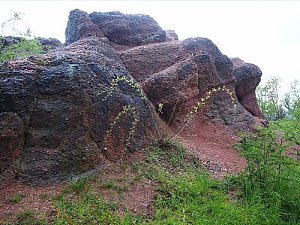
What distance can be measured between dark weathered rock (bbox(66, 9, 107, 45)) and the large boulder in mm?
2968

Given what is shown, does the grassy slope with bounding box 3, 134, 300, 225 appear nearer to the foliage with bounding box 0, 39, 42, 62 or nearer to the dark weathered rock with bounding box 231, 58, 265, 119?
the foliage with bounding box 0, 39, 42, 62

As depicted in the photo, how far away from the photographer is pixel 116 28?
1056cm

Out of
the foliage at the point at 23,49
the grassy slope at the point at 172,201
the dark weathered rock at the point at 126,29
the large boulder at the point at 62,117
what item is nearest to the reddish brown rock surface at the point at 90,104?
the large boulder at the point at 62,117

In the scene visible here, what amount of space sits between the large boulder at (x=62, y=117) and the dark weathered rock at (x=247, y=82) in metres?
5.75

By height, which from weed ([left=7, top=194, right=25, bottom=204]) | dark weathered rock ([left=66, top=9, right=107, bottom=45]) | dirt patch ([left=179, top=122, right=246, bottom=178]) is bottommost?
weed ([left=7, top=194, right=25, bottom=204])

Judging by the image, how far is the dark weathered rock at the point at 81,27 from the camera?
31.9 feet

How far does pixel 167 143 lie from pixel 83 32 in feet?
14.0

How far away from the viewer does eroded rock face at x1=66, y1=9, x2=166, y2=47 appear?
993cm

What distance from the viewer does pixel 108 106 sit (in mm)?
6410

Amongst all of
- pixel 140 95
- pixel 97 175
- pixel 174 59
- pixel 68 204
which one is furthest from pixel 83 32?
pixel 68 204

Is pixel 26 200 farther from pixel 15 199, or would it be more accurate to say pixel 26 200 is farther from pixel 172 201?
pixel 172 201

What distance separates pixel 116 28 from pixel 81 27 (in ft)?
3.85

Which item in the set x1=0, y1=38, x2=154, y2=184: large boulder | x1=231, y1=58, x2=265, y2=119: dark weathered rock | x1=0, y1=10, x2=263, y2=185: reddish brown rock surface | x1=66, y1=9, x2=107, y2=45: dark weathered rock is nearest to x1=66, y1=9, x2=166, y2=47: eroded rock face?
x1=66, y1=9, x2=107, y2=45: dark weathered rock

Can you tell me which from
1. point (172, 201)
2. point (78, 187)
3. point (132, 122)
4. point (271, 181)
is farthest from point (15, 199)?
point (271, 181)
